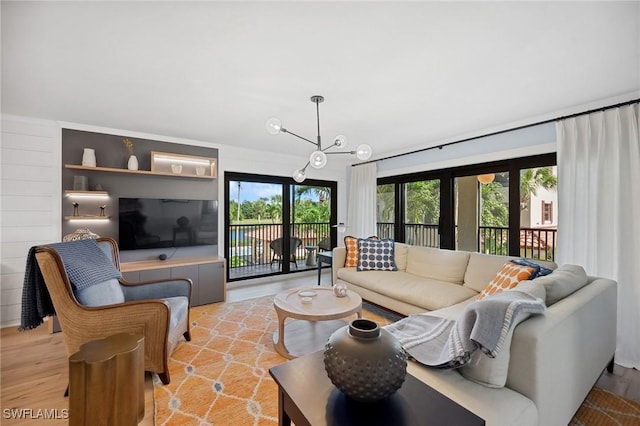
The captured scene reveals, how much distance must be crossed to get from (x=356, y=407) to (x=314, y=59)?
2028mm

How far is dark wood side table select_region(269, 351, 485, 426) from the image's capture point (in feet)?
2.88

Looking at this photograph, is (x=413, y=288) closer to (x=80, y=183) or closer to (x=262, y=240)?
(x=262, y=240)

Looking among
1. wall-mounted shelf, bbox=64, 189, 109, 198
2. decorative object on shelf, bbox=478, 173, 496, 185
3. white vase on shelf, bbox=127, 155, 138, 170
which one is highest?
white vase on shelf, bbox=127, 155, 138, 170

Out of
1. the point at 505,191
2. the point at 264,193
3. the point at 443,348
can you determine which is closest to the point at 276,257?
the point at 264,193

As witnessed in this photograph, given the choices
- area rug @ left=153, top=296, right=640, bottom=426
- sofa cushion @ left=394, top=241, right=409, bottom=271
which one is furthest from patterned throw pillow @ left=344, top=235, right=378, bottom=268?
area rug @ left=153, top=296, right=640, bottom=426

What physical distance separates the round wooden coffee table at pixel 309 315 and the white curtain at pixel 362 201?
2492 millimetres

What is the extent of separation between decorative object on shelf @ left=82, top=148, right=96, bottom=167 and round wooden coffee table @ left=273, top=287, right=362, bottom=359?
2848 mm

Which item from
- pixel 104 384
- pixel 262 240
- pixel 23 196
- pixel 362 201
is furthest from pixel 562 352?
pixel 23 196

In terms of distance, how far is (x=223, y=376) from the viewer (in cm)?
210

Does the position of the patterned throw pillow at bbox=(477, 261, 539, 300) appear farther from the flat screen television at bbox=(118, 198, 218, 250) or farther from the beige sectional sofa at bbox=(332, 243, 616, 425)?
the flat screen television at bbox=(118, 198, 218, 250)

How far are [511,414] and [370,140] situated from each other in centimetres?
353

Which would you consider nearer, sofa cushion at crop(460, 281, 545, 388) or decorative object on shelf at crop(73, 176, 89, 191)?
sofa cushion at crop(460, 281, 545, 388)

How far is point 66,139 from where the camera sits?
3309 millimetres

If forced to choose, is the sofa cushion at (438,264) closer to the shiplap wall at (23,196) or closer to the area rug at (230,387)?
the area rug at (230,387)
